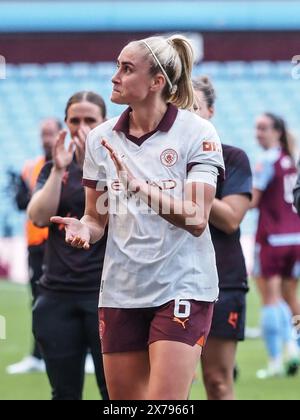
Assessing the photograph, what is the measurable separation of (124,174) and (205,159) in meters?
0.37

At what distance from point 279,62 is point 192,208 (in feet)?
59.9

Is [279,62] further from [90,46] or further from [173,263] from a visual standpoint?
[173,263]

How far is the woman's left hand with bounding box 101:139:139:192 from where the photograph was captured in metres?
4.06

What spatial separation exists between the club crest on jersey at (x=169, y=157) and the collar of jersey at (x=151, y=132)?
0.37ft

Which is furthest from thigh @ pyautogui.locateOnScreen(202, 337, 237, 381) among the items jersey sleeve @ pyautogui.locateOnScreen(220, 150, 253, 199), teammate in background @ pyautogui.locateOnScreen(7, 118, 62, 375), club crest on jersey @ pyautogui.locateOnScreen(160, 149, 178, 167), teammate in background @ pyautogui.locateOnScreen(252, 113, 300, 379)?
teammate in background @ pyautogui.locateOnScreen(252, 113, 300, 379)

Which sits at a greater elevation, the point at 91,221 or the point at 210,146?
the point at 210,146

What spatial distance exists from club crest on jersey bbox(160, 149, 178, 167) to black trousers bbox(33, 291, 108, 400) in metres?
1.45

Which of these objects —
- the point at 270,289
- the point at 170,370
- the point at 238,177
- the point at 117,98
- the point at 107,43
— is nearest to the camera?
the point at 170,370

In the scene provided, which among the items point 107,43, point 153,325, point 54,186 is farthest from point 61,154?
point 107,43

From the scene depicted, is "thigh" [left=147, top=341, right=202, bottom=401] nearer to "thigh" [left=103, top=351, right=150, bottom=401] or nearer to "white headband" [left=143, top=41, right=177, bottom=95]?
"thigh" [left=103, top=351, right=150, bottom=401]

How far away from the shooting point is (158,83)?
442 cm

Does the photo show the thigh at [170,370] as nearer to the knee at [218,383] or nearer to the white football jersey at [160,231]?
the white football jersey at [160,231]

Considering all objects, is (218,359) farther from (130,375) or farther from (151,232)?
(151,232)

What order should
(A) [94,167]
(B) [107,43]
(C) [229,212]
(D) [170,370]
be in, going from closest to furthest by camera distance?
(D) [170,370], (A) [94,167], (C) [229,212], (B) [107,43]
